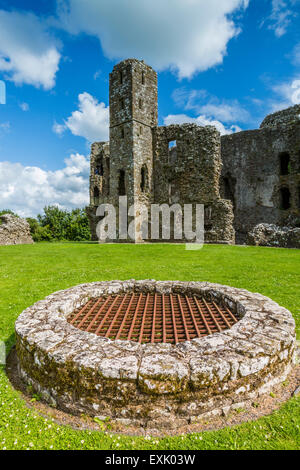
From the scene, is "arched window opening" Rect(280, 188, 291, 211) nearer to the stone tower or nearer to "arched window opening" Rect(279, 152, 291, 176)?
"arched window opening" Rect(279, 152, 291, 176)

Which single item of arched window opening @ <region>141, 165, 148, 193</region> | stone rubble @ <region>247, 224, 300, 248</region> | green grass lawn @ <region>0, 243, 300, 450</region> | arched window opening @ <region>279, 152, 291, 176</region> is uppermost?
arched window opening @ <region>279, 152, 291, 176</region>

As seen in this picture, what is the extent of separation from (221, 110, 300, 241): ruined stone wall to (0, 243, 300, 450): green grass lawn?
14.3 metres

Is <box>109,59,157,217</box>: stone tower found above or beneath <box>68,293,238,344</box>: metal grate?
above

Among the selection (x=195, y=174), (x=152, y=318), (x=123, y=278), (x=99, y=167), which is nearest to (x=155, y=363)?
(x=152, y=318)

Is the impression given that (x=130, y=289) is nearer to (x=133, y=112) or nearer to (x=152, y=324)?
(x=152, y=324)

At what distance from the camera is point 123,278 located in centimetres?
784

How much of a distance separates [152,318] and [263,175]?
77.6 ft

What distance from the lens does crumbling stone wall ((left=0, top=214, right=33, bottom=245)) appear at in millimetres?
19531

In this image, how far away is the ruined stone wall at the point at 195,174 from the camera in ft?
66.5

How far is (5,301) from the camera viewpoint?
5922 mm

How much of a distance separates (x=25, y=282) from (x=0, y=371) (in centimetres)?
451

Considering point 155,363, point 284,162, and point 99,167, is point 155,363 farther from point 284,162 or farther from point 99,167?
point 99,167

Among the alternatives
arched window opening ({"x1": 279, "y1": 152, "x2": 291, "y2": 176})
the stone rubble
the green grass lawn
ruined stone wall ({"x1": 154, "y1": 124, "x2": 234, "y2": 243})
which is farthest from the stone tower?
arched window opening ({"x1": 279, "y1": 152, "x2": 291, "y2": 176})

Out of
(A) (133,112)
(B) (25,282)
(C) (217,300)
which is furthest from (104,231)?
(C) (217,300)
